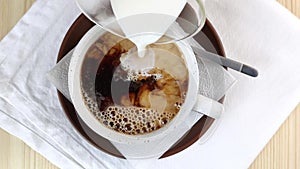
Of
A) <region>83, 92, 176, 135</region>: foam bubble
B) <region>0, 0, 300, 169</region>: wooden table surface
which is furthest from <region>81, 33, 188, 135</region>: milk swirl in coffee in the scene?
<region>0, 0, 300, 169</region>: wooden table surface

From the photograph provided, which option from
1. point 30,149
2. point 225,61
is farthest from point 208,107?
point 30,149

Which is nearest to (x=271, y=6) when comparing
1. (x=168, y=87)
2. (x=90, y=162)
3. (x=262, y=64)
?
(x=262, y=64)

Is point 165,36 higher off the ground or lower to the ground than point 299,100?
higher

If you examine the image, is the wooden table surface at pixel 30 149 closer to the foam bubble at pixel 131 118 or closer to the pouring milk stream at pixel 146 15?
the foam bubble at pixel 131 118

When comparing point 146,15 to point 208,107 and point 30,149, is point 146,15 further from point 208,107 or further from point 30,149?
point 30,149

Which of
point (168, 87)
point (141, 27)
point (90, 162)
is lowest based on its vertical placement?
point (90, 162)

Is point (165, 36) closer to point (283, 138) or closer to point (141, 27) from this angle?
point (141, 27)
